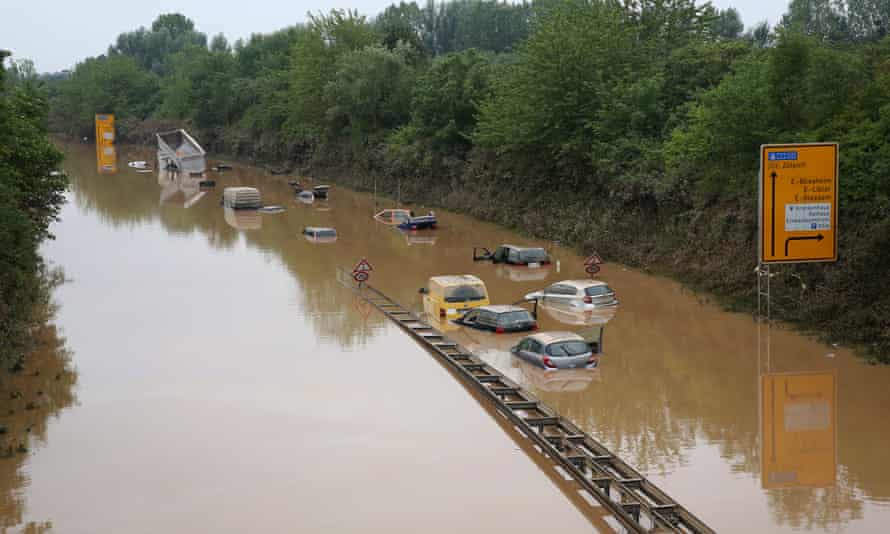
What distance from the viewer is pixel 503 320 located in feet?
108

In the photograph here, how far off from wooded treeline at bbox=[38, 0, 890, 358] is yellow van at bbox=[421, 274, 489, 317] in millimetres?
8866

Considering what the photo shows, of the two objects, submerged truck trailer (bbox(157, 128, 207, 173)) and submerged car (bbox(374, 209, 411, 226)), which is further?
submerged truck trailer (bbox(157, 128, 207, 173))

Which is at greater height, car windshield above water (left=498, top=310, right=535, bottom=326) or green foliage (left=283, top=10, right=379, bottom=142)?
green foliage (left=283, top=10, right=379, bottom=142)

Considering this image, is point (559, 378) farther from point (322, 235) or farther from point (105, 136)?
point (105, 136)

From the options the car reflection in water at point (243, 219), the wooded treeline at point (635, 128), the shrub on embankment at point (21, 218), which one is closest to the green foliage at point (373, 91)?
the wooded treeline at point (635, 128)

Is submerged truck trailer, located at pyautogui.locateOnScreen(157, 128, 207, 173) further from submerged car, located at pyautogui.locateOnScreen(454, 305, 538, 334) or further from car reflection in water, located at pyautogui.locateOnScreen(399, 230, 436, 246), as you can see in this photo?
submerged car, located at pyautogui.locateOnScreen(454, 305, 538, 334)

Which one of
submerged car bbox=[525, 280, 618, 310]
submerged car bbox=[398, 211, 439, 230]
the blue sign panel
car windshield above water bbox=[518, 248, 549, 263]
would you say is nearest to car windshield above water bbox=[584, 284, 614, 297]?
submerged car bbox=[525, 280, 618, 310]

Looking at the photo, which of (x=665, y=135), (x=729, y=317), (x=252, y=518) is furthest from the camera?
(x=665, y=135)

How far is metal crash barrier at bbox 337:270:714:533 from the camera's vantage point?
1803cm

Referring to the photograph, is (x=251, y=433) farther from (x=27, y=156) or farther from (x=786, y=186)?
(x=27, y=156)

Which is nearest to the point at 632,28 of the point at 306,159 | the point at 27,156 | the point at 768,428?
the point at 27,156

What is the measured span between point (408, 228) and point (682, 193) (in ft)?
61.9

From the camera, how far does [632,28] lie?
187 ft

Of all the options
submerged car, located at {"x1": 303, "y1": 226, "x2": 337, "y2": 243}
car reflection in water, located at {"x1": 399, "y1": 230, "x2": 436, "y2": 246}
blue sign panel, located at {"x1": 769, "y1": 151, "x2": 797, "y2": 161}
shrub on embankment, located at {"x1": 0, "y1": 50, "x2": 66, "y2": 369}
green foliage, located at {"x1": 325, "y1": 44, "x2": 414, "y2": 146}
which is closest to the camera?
shrub on embankment, located at {"x1": 0, "y1": 50, "x2": 66, "y2": 369}
